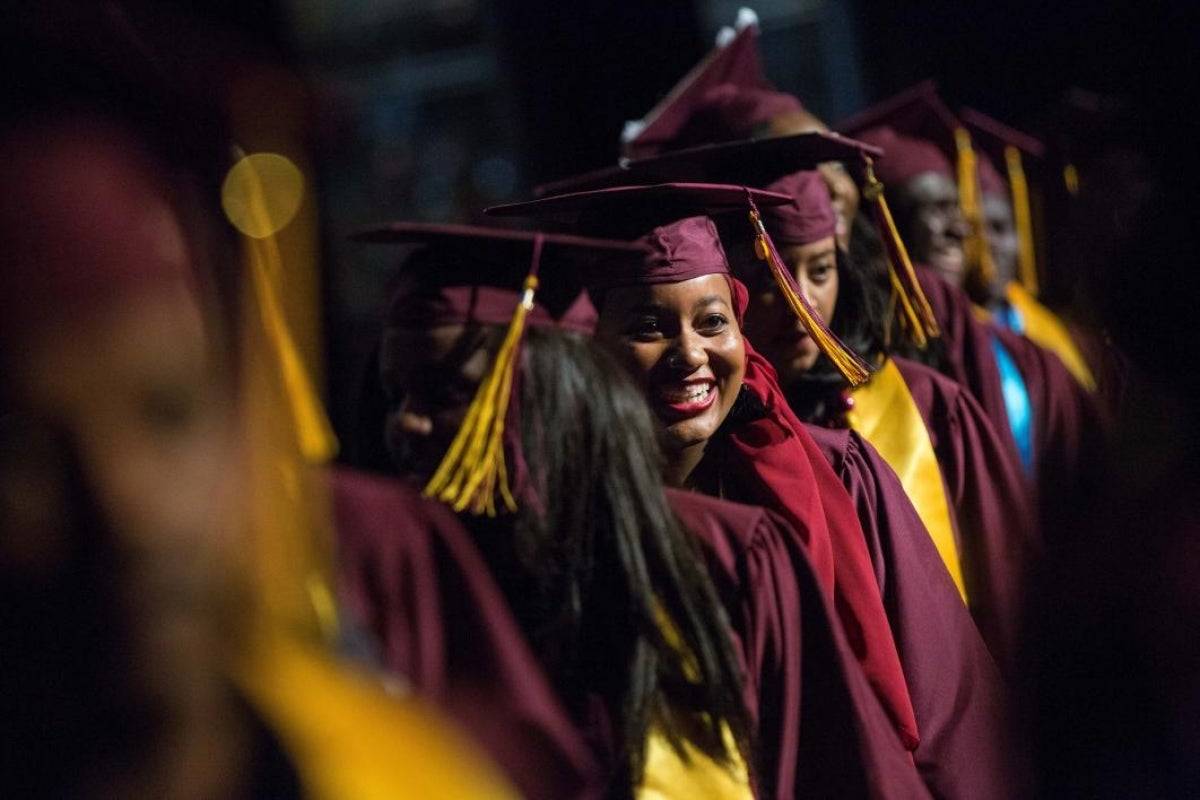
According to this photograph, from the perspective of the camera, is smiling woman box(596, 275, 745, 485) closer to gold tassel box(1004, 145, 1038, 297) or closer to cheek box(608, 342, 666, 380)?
cheek box(608, 342, 666, 380)

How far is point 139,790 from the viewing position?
1186mm

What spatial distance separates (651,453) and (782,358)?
1.66 feet

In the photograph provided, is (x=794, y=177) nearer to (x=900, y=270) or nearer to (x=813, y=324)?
(x=900, y=270)

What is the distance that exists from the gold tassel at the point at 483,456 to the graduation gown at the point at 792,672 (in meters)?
0.24

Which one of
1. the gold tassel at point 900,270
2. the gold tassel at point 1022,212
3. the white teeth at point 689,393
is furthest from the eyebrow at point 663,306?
the gold tassel at point 1022,212

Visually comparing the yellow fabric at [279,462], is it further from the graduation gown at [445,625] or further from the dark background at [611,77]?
the dark background at [611,77]

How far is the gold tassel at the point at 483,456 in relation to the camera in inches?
63.4

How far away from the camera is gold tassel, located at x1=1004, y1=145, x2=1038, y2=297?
12.3ft

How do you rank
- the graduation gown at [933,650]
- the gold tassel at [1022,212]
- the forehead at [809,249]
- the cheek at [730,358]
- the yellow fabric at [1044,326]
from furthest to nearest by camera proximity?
the yellow fabric at [1044,326] < the gold tassel at [1022,212] < the forehead at [809,249] < the graduation gown at [933,650] < the cheek at [730,358]

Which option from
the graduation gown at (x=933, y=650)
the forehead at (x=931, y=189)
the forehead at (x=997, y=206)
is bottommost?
the graduation gown at (x=933, y=650)

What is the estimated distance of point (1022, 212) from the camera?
3.81 metres

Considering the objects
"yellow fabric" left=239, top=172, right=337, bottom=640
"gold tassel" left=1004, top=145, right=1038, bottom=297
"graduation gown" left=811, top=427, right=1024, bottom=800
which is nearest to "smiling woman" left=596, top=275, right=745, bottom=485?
"graduation gown" left=811, top=427, right=1024, bottom=800

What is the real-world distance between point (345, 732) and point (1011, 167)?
3.00 metres

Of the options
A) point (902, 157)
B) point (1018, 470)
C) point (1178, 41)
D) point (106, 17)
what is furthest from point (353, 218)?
point (106, 17)
